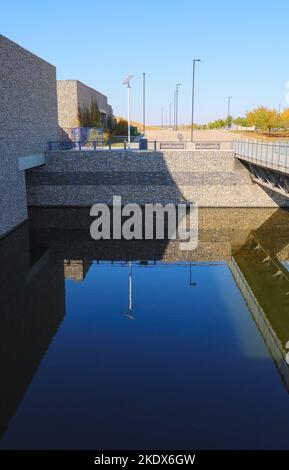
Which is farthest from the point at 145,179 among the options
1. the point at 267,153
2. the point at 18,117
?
the point at 267,153

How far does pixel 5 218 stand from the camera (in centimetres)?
2261

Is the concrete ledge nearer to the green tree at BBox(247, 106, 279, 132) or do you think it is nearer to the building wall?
the building wall

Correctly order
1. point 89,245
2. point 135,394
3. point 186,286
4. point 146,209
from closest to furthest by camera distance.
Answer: point 135,394 → point 186,286 → point 89,245 → point 146,209

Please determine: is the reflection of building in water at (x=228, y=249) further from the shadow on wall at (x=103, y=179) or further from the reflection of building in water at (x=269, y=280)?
the shadow on wall at (x=103, y=179)

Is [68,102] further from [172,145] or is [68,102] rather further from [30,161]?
[30,161]

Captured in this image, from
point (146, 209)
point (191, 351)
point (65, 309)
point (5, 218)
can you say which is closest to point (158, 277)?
point (65, 309)

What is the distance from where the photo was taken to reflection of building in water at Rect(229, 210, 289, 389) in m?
11.3

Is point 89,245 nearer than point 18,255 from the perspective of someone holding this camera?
No

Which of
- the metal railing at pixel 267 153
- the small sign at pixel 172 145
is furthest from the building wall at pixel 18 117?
the metal railing at pixel 267 153

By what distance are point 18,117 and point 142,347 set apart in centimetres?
1679

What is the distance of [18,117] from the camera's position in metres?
23.4

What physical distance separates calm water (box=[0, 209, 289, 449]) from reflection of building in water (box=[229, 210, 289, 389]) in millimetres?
69
